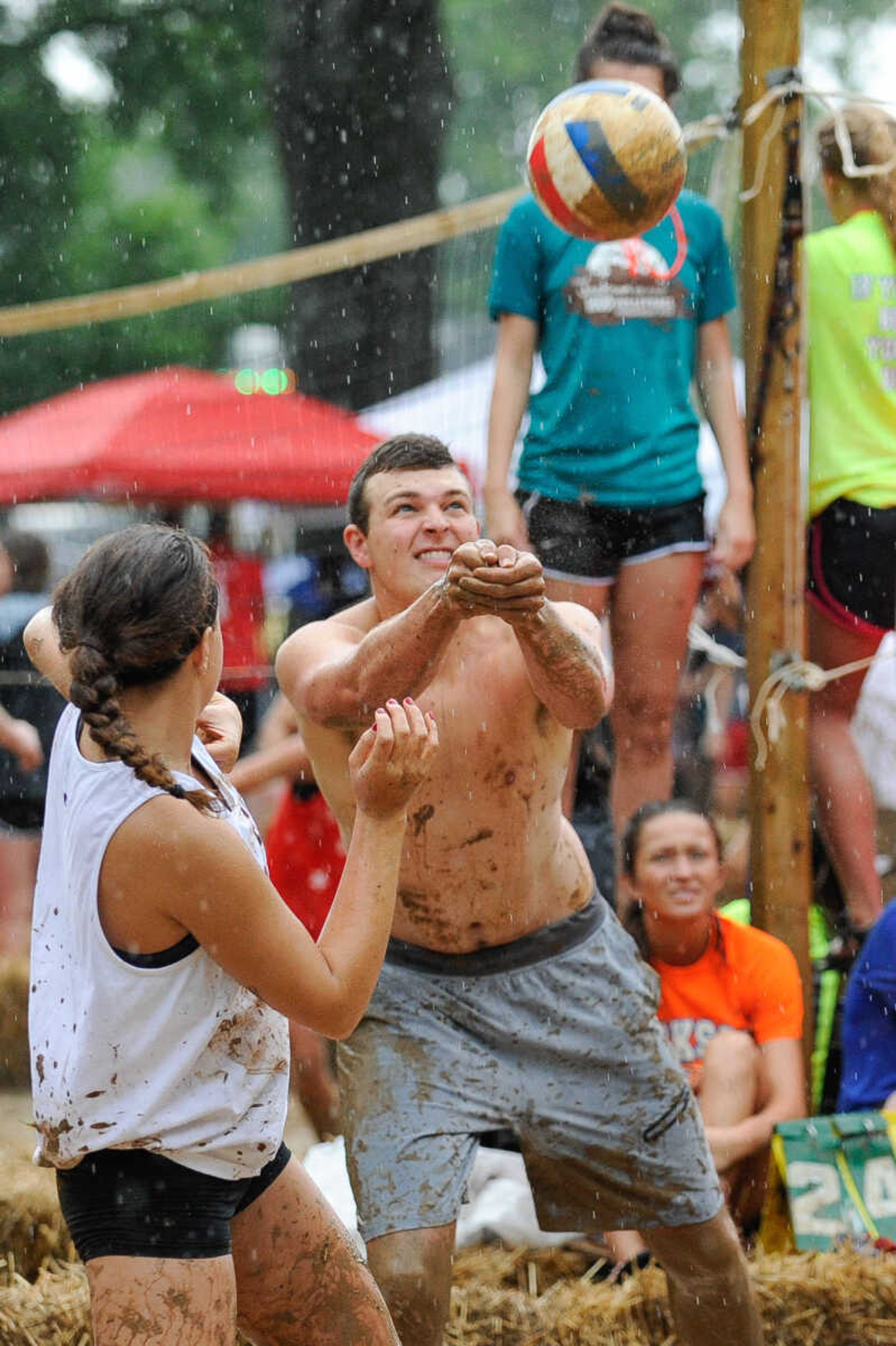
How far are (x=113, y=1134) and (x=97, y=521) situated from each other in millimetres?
12273

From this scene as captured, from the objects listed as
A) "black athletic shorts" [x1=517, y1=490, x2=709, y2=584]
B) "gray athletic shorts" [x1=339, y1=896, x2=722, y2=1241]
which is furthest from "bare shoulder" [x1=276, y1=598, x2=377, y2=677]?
"black athletic shorts" [x1=517, y1=490, x2=709, y2=584]

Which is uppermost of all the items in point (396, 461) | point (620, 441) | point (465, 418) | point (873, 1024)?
point (396, 461)

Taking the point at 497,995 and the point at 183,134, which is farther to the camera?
the point at 183,134

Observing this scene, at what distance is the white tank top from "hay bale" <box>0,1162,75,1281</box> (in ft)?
6.70

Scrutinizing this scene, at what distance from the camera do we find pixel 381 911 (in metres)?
2.64

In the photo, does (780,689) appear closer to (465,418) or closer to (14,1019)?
(14,1019)

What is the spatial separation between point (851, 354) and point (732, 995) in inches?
78.9

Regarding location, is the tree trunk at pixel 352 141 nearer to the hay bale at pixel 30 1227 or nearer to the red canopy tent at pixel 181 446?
the red canopy tent at pixel 181 446

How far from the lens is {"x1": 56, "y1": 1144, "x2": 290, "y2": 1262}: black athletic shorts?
8.29 ft

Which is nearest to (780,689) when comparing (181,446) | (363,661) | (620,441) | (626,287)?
(620,441)

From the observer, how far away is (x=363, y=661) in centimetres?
329

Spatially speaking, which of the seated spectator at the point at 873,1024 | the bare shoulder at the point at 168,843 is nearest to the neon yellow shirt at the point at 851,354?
the seated spectator at the point at 873,1024

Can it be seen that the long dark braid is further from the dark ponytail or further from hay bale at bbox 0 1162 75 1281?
the dark ponytail

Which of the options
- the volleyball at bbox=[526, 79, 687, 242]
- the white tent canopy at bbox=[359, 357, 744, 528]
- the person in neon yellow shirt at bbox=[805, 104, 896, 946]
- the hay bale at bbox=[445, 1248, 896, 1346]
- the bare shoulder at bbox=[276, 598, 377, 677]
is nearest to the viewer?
the bare shoulder at bbox=[276, 598, 377, 677]
